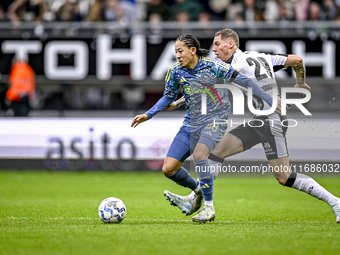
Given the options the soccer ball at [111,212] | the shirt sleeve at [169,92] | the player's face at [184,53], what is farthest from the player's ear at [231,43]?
the soccer ball at [111,212]

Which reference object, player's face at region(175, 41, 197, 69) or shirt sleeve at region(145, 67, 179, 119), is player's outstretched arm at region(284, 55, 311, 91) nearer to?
player's face at region(175, 41, 197, 69)

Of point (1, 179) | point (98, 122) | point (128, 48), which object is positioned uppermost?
point (128, 48)

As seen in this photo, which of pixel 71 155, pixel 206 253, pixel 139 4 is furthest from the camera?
pixel 139 4

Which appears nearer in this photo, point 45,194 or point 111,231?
point 111,231

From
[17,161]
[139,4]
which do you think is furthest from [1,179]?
[139,4]

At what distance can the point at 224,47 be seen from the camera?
26.8 feet

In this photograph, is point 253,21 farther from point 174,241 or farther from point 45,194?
point 174,241

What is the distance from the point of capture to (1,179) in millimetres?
14711

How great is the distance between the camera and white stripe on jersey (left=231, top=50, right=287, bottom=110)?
802 cm

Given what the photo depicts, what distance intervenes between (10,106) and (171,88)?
30.0ft

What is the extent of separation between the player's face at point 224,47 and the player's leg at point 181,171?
1.11 m

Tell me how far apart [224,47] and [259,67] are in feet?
1.71

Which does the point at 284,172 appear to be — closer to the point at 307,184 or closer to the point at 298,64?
the point at 307,184

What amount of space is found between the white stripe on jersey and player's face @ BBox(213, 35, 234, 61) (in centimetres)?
9
